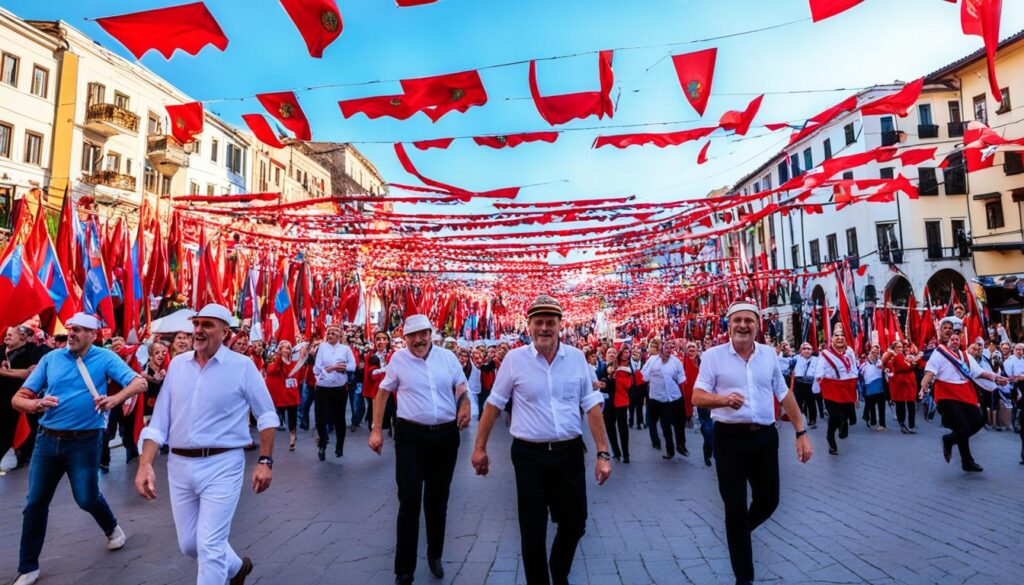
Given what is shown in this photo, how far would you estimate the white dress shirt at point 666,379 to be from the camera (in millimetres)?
10156

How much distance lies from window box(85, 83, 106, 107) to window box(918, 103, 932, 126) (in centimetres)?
4139

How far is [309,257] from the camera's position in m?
19.7

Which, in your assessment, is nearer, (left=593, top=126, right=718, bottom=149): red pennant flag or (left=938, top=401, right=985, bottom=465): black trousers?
(left=938, top=401, right=985, bottom=465): black trousers

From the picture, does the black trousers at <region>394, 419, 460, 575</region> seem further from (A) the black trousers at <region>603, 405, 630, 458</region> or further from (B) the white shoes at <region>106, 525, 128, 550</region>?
(A) the black trousers at <region>603, 405, 630, 458</region>

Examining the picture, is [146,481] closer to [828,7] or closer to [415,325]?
[415,325]

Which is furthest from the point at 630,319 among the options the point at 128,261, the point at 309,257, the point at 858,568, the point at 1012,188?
the point at 858,568

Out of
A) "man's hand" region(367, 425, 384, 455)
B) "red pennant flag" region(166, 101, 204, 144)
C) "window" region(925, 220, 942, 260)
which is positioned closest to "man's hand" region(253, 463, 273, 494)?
"man's hand" region(367, 425, 384, 455)

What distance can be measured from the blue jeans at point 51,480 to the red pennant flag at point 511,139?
6.48 metres

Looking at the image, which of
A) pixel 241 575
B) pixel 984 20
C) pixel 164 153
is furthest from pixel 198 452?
pixel 164 153

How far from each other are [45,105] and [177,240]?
2053 centimetres

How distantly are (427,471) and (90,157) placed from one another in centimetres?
3097

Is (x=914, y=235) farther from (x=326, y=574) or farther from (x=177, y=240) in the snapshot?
(x=326, y=574)

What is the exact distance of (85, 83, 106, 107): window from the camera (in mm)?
28245

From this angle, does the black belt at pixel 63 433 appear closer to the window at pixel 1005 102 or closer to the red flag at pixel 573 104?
the red flag at pixel 573 104
